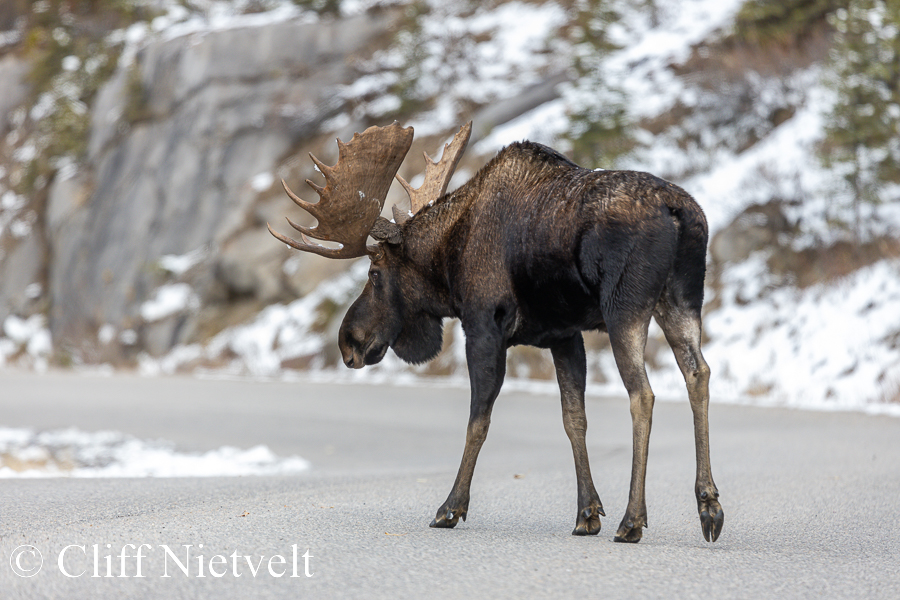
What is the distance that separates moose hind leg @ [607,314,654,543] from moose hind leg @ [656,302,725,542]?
220mm

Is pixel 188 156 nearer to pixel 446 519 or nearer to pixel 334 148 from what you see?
pixel 334 148

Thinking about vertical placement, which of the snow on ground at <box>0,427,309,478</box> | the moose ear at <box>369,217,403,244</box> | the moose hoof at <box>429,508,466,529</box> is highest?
the moose ear at <box>369,217,403,244</box>

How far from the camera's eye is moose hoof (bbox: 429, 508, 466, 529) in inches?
176

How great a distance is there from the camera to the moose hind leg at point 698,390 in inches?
158

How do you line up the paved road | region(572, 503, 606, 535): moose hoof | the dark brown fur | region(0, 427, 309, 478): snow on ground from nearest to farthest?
the paved road, the dark brown fur, region(572, 503, 606, 535): moose hoof, region(0, 427, 309, 478): snow on ground

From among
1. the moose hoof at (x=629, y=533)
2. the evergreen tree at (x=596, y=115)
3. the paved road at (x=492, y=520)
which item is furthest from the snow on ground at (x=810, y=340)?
the moose hoof at (x=629, y=533)

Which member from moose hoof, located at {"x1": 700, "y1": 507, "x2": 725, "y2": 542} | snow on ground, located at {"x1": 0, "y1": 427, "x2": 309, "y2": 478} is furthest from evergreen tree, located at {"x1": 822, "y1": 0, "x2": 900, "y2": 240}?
moose hoof, located at {"x1": 700, "y1": 507, "x2": 725, "y2": 542}

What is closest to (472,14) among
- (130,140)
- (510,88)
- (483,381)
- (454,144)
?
(510,88)

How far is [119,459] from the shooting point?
8.21 meters

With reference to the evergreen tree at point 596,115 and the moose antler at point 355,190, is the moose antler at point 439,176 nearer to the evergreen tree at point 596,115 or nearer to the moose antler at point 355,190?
the moose antler at point 355,190

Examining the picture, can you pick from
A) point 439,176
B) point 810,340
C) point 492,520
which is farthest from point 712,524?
point 810,340

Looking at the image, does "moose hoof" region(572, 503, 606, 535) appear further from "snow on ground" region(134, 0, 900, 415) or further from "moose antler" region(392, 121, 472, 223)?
"snow on ground" region(134, 0, 900, 415)

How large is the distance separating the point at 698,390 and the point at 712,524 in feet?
2.11

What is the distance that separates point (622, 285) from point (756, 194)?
1500 cm
